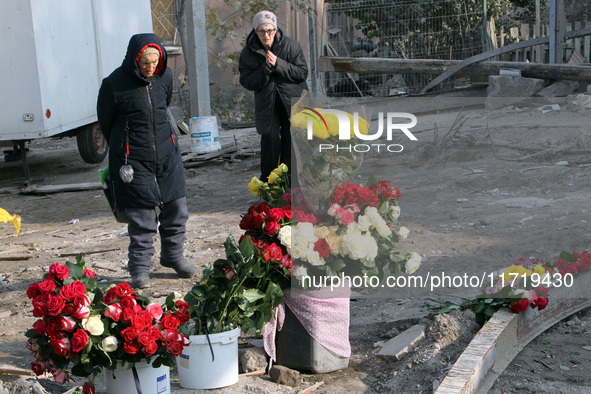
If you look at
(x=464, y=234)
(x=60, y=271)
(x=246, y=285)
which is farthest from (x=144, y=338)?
(x=464, y=234)

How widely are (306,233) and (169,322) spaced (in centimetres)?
75

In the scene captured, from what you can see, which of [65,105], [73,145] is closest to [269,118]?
[65,105]

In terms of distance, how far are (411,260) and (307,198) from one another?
0.60m

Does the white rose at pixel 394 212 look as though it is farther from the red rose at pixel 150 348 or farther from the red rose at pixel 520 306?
the red rose at pixel 150 348

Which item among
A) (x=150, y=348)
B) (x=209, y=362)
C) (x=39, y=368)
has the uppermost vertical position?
(x=150, y=348)

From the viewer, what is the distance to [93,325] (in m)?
2.40

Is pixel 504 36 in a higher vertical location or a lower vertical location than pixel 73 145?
higher

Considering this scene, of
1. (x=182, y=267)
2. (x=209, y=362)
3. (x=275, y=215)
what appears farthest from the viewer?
(x=182, y=267)

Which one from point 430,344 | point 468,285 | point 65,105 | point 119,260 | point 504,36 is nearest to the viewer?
point 430,344

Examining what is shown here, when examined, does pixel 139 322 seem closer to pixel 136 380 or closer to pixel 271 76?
pixel 136 380

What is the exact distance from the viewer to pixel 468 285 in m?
3.55

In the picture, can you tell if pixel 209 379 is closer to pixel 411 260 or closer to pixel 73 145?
pixel 411 260

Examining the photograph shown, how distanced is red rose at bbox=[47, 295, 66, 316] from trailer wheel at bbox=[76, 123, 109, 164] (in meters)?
7.76

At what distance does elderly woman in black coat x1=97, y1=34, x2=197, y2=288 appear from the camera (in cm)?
401
